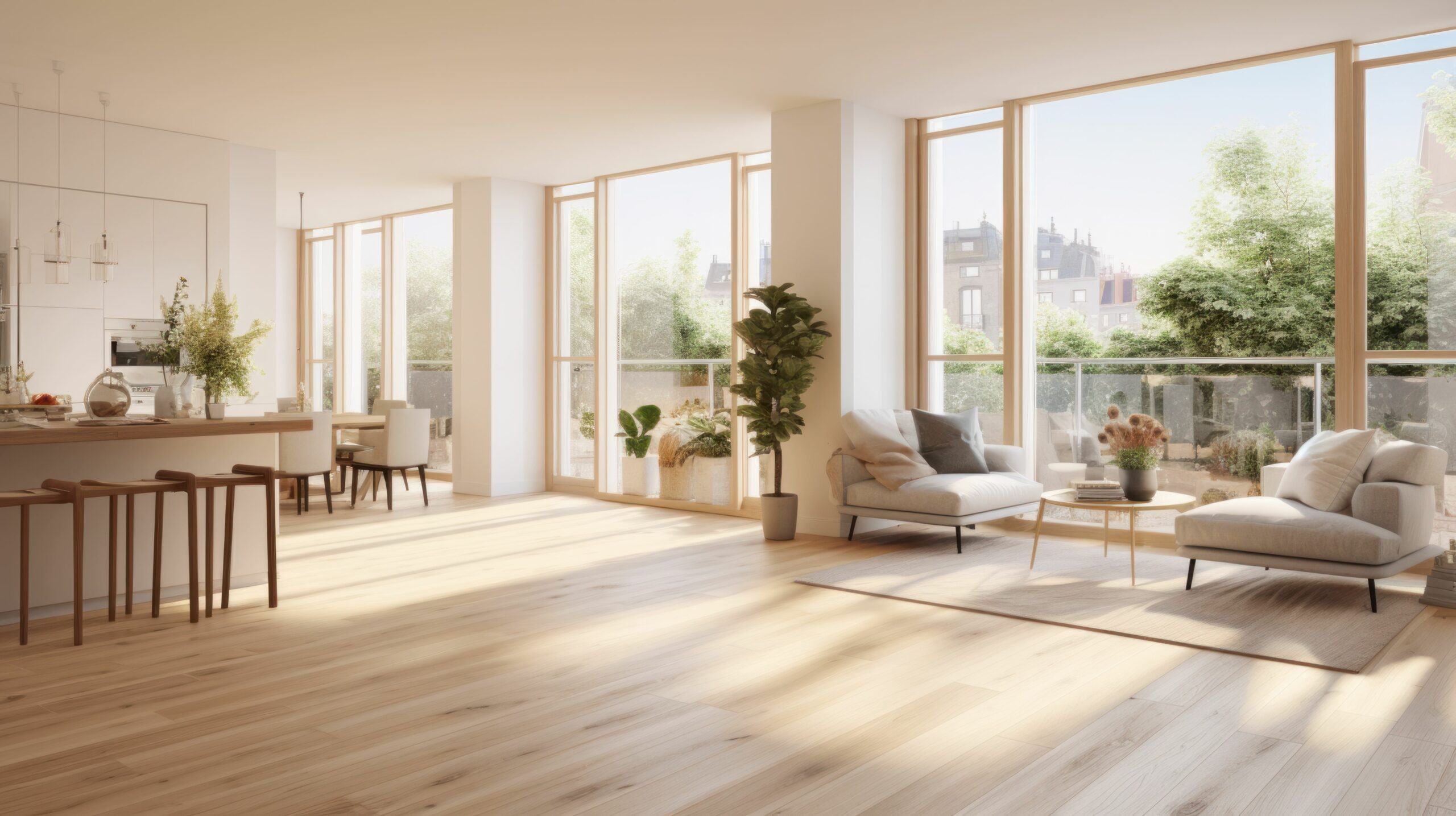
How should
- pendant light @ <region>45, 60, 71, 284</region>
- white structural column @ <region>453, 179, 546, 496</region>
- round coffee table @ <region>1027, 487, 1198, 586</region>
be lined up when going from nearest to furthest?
round coffee table @ <region>1027, 487, 1198, 586</region>, pendant light @ <region>45, 60, 71, 284</region>, white structural column @ <region>453, 179, 546, 496</region>

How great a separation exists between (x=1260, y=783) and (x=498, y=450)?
777 centimetres

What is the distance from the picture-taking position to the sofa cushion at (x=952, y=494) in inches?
244

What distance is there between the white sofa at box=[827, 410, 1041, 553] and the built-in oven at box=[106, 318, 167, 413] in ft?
16.2

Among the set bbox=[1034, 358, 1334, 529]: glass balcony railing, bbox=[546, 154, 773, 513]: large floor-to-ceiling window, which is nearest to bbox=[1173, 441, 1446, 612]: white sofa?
bbox=[1034, 358, 1334, 529]: glass balcony railing

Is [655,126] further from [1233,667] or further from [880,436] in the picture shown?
[1233,667]

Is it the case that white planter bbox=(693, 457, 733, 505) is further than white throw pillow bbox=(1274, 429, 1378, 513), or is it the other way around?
white planter bbox=(693, 457, 733, 505)

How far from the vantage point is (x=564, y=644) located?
166 inches

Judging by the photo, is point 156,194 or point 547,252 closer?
point 156,194

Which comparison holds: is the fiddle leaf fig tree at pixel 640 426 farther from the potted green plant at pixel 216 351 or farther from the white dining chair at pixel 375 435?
the potted green plant at pixel 216 351

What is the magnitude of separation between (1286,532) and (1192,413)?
191cm

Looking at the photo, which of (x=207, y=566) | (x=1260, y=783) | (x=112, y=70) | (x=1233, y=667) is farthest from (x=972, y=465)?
(x=112, y=70)

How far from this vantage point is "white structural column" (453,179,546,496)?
952 cm

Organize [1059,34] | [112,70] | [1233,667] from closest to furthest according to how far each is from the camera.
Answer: [1233,667] → [1059,34] → [112,70]

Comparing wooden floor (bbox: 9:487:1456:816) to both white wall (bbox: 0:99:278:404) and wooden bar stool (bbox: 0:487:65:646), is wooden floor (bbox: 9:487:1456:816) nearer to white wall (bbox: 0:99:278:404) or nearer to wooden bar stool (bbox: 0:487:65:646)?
wooden bar stool (bbox: 0:487:65:646)
